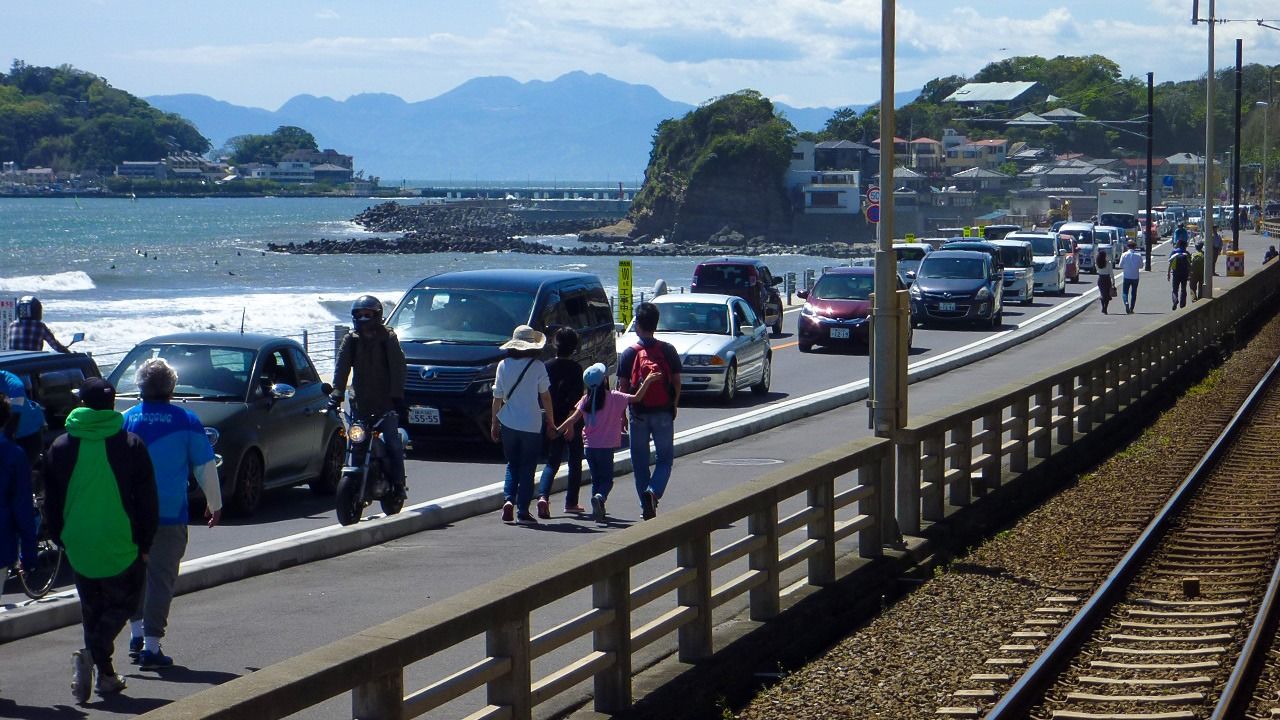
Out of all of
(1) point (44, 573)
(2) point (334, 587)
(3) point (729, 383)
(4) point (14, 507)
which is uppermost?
(4) point (14, 507)

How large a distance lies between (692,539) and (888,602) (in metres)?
3.00

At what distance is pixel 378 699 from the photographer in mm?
5438

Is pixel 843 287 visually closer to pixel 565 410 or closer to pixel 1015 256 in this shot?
pixel 1015 256

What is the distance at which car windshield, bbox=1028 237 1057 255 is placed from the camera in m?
52.2

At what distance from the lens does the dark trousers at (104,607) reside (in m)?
7.66

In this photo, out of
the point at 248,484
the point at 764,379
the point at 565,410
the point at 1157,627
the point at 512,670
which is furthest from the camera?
the point at 764,379

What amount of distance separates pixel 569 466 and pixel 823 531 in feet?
12.9

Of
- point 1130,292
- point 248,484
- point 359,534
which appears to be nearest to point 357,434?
point 359,534

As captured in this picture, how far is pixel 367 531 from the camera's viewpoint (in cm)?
1229

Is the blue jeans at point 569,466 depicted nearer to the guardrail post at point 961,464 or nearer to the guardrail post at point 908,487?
the guardrail post at point 908,487

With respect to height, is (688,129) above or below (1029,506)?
above

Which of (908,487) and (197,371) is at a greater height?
(197,371)

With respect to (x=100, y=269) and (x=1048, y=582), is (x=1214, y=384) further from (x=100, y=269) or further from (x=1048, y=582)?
(x=100, y=269)

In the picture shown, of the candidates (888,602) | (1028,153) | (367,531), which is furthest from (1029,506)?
(1028,153)
